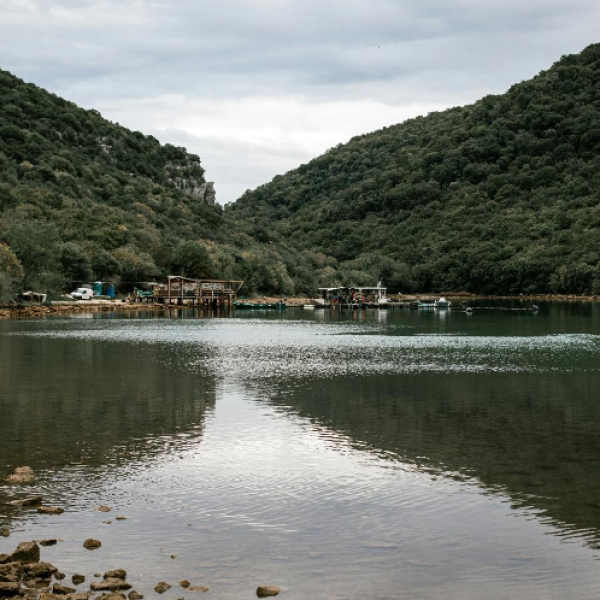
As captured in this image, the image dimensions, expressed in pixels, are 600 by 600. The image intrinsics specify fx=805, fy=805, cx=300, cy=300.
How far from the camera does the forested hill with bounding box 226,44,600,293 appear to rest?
15475 cm

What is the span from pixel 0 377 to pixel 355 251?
521 feet

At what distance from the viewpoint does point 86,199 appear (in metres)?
126

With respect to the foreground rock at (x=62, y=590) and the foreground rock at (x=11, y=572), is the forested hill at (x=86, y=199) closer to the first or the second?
the foreground rock at (x=11, y=572)

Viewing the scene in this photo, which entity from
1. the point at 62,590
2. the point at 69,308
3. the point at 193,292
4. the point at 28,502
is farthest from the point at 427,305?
the point at 62,590

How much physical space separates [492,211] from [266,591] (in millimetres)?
172713

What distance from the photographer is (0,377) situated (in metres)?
29.6

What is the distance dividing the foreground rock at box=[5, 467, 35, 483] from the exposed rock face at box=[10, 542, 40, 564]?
428cm

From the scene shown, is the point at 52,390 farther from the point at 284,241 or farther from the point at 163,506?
the point at 284,241

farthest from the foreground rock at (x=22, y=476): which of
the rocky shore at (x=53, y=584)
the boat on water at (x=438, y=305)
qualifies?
the boat on water at (x=438, y=305)

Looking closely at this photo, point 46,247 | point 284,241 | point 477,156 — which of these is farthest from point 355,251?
point 46,247

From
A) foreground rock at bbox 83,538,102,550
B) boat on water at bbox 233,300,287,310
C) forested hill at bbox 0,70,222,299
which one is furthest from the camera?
boat on water at bbox 233,300,287,310

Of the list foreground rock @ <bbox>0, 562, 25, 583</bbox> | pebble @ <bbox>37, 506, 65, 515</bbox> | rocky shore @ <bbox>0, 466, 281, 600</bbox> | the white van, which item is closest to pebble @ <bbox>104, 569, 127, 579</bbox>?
rocky shore @ <bbox>0, 466, 281, 600</bbox>

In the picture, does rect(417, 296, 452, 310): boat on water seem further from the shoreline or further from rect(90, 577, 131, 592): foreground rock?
rect(90, 577, 131, 592): foreground rock

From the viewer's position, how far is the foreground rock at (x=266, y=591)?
30.5 ft
